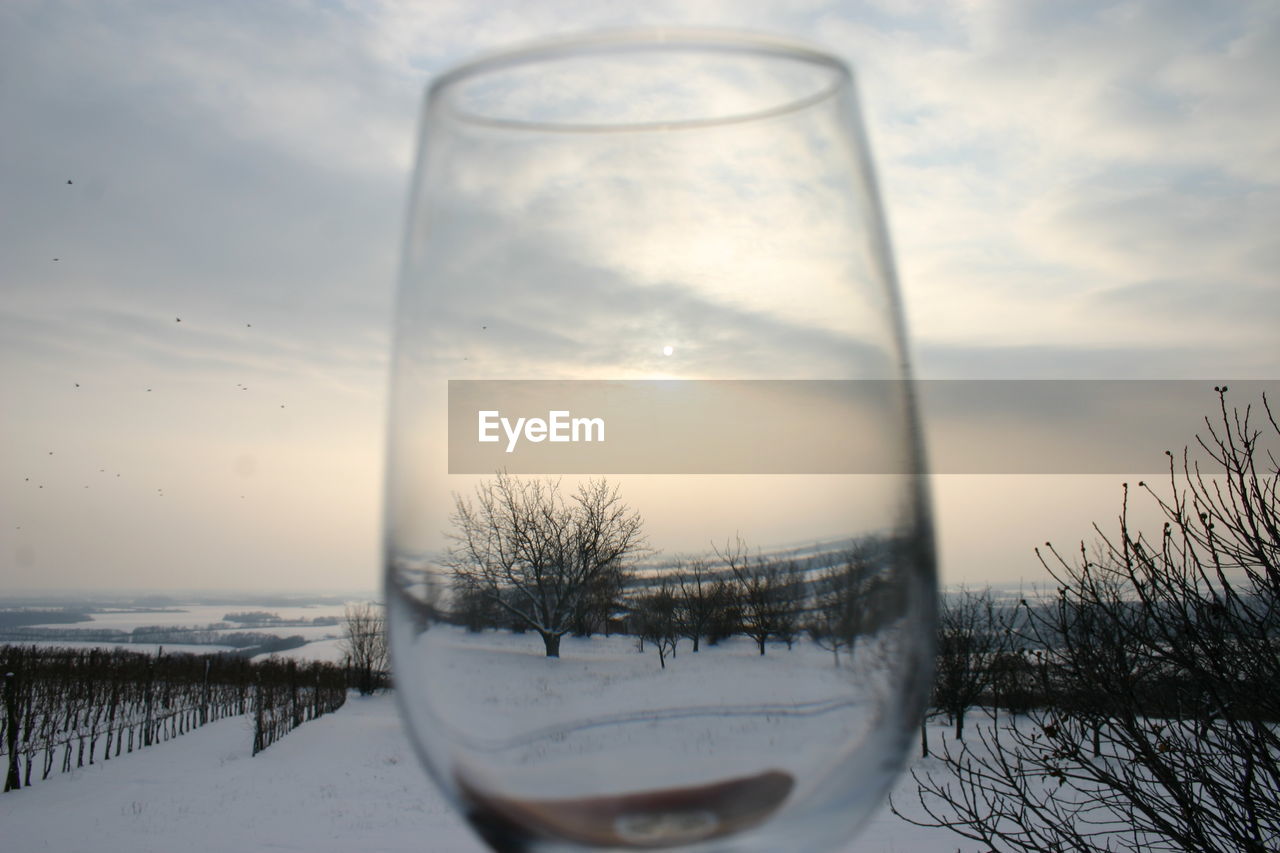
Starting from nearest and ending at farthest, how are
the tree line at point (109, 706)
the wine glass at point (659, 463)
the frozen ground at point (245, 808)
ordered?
the wine glass at point (659, 463) < the frozen ground at point (245, 808) < the tree line at point (109, 706)

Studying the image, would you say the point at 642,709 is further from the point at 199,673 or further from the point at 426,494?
the point at 199,673

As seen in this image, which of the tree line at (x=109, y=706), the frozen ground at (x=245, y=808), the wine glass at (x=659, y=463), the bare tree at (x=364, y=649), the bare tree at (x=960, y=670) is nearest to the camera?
the wine glass at (x=659, y=463)

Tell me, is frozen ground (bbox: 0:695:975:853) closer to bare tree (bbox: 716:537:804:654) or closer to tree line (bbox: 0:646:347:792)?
tree line (bbox: 0:646:347:792)

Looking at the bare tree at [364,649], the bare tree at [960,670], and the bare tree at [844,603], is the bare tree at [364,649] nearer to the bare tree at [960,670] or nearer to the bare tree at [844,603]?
the bare tree at [960,670]

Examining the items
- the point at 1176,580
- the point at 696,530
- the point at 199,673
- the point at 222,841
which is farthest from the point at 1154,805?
the point at 199,673

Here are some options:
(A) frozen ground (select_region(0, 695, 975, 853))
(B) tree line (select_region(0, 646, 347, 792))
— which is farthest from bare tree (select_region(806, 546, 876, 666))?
(B) tree line (select_region(0, 646, 347, 792))

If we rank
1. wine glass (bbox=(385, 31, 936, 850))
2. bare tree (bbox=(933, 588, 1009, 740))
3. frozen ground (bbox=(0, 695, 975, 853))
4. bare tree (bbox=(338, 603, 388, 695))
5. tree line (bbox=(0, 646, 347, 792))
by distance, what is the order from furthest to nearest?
bare tree (bbox=(338, 603, 388, 695))
bare tree (bbox=(933, 588, 1009, 740))
tree line (bbox=(0, 646, 347, 792))
frozen ground (bbox=(0, 695, 975, 853))
wine glass (bbox=(385, 31, 936, 850))

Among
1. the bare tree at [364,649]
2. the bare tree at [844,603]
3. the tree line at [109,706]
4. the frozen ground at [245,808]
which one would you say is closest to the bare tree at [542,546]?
the bare tree at [844,603]
